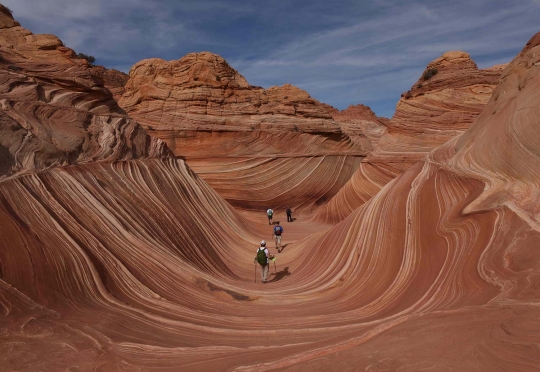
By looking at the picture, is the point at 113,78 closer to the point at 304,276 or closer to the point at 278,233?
the point at 278,233

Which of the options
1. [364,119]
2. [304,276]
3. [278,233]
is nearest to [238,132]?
[278,233]

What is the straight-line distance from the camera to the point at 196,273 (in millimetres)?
6973

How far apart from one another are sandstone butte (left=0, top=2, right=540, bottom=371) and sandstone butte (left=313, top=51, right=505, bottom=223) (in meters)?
6.18

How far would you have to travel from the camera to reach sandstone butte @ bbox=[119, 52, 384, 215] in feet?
62.4

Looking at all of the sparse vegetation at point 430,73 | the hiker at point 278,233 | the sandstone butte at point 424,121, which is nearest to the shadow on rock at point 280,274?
the hiker at point 278,233

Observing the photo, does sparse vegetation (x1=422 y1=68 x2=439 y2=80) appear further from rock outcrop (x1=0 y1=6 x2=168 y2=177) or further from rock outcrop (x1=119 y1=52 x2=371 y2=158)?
rock outcrop (x1=0 y1=6 x2=168 y2=177)

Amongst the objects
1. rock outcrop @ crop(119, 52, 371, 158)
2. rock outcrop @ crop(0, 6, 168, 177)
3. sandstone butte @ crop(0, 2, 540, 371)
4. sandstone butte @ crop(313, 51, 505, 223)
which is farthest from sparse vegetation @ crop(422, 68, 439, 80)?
Result: rock outcrop @ crop(0, 6, 168, 177)

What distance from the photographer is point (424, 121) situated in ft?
51.2

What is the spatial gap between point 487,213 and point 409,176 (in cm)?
330

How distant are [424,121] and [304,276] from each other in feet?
32.3

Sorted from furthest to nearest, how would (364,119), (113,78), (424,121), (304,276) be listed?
(364,119) < (113,78) < (424,121) < (304,276)

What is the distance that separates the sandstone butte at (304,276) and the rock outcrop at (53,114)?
0.25m

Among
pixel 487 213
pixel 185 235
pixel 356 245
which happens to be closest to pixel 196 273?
pixel 185 235

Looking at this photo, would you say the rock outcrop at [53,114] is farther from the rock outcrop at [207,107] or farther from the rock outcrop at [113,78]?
the rock outcrop at [113,78]
